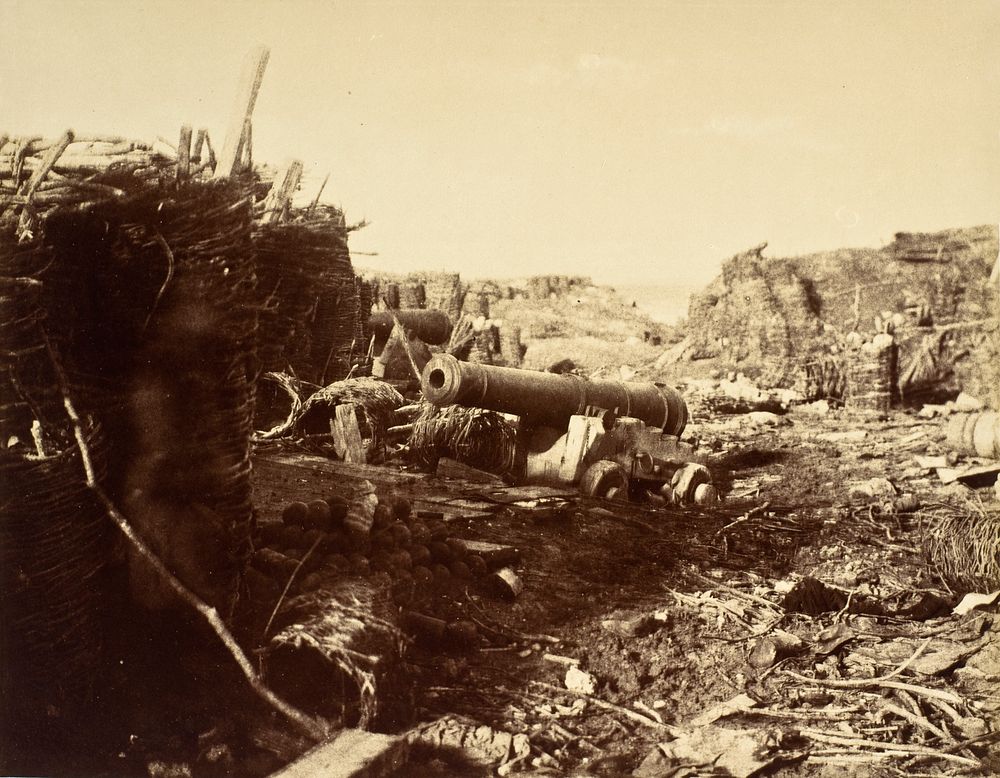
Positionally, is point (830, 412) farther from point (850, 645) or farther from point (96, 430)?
point (96, 430)

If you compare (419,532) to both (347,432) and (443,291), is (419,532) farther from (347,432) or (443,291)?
(443,291)

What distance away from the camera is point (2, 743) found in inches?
112

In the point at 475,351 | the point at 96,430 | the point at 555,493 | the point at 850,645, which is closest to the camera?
the point at 96,430

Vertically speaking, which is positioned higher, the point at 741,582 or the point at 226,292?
the point at 226,292

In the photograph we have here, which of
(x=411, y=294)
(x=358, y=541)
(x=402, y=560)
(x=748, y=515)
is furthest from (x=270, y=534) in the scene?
(x=411, y=294)

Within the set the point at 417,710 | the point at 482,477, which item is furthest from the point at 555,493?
the point at 417,710

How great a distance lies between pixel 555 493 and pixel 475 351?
38.7 ft

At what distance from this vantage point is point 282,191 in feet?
11.7

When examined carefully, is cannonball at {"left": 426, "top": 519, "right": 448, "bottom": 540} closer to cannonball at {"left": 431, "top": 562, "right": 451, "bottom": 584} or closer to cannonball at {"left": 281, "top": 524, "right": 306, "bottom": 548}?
cannonball at {"left": 431, "top": 562, "right": 451, "bottom": 584}

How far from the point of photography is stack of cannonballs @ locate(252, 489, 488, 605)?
368 cm

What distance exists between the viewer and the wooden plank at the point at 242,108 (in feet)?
10.5

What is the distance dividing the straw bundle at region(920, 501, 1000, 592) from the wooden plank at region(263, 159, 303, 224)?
4.22 metres

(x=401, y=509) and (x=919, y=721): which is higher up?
(x=401, y=509)

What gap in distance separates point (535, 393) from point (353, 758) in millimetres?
4955
